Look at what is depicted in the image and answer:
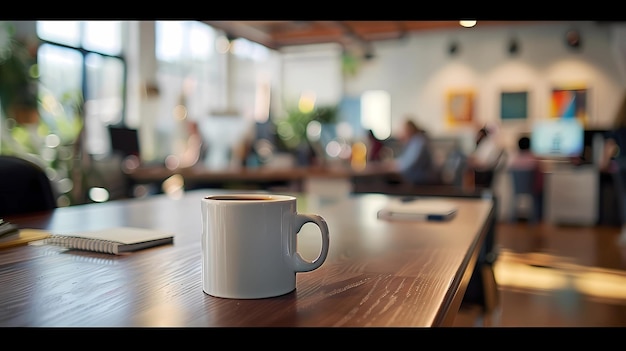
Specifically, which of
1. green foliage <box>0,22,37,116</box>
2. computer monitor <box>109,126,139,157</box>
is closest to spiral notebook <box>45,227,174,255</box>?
computer monitor <box>109,126,139,157</box>

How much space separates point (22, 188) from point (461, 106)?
8.66 m

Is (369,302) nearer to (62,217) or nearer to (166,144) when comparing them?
(62,217)

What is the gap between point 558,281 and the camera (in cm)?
342

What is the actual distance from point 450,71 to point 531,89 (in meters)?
1.39

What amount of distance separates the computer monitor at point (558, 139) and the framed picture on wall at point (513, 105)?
4.43 ft

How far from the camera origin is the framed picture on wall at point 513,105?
→ 29.4ft

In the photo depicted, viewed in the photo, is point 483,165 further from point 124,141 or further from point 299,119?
point 124,141

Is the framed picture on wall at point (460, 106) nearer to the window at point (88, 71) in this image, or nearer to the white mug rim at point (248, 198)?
the window at point (88, 71)

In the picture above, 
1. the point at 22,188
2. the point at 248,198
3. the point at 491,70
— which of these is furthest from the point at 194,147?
the point at 248,198

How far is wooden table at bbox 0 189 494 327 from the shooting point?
→ 20.7 inches

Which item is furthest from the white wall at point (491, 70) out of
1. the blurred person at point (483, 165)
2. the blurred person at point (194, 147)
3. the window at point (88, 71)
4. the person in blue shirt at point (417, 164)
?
the blurred person at point (194, 147)
